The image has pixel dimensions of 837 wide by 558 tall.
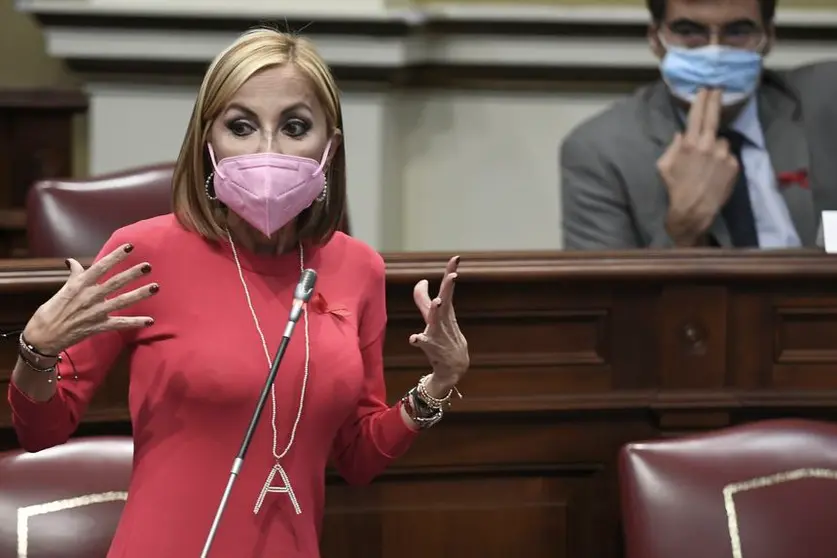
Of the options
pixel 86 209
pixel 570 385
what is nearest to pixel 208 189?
pixel 570 385

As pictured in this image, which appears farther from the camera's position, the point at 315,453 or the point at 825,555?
the point at 825,555

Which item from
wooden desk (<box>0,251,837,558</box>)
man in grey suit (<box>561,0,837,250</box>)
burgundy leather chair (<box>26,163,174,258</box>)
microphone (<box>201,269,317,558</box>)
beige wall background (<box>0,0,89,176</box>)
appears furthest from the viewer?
beige wall background (<box>0,0,89,176</box>)

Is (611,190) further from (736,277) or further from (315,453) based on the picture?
(315,453)

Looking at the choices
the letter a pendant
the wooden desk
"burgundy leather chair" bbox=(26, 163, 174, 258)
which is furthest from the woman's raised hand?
"burgundy leather chair" bbox=(26, 163, 174, 258)

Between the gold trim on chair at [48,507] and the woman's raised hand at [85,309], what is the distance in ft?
1.02

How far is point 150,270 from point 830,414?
0.98 meters

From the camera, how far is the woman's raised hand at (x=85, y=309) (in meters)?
1.00

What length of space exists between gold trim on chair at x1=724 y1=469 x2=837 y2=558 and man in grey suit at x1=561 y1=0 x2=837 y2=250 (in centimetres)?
79

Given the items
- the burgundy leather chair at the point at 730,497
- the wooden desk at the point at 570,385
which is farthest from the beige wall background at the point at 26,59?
the burgundy leather chair at the point at 730,497

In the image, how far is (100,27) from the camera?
104 inches

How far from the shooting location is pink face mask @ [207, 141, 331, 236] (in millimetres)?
1086

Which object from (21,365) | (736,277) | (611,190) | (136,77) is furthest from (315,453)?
(136,77)

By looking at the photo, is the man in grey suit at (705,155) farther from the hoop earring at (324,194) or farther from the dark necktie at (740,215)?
the hoop earring at (324,194)

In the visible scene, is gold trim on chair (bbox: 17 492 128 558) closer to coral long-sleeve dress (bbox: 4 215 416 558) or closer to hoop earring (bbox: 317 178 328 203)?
coral long-sleeve dress (bbox: 4 215 416 558)
